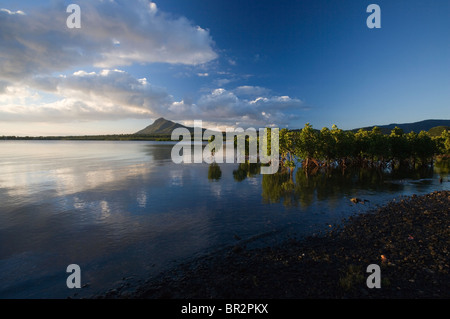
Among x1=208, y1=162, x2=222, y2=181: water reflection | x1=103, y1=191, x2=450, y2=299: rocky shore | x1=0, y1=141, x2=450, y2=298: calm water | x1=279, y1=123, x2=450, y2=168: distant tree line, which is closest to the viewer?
x1=103, y1=191, x2=450, y2=299: rocky shore

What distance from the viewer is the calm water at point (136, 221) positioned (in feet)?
66.2

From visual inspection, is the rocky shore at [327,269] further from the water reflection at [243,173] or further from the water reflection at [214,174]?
the water reflection at [214,174]

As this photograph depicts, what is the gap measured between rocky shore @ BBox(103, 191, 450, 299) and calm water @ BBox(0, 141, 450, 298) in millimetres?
2758

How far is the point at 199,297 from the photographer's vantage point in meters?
15.9

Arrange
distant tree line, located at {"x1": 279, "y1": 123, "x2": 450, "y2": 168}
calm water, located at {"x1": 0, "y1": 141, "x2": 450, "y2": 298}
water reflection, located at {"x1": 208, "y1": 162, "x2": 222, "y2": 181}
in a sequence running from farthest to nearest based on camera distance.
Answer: distant tree line, located at {"x1": 279, "y1": 123, "x2": 450, "y2": 168} → water reflection, located at {"x1": 208, "y1": 162, "x2": 222, "y2": 181} → calm water, located at {"x1": 0, "y1": 141, "x2": 450, "y2": 298}

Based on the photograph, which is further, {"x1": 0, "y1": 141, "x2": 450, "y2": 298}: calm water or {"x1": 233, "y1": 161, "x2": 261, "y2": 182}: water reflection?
{"x1": 233, "y1": 161, "x2": 261, "y2": 182}: water reflection

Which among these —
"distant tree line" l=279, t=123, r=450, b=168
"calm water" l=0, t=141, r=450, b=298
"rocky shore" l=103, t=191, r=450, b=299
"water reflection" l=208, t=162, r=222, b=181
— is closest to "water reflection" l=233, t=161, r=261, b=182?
"water reflection" l=208, t=162, r=222, b=181

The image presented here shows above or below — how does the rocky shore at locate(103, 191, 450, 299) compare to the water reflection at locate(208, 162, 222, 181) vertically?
below

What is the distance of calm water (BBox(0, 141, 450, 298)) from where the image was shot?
20.2 meters

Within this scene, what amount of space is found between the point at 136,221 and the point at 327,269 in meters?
26.5

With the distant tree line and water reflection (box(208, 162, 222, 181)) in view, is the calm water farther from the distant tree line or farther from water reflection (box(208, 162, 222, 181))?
the distant tree line

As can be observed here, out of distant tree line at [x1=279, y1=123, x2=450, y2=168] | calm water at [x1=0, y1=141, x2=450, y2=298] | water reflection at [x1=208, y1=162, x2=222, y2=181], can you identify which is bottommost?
calm water at [x1=0, y1=141, x2=450, y2=298]
